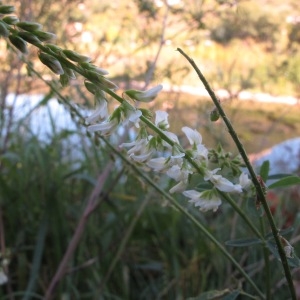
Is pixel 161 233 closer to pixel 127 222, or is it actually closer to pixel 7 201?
pixel 127 222

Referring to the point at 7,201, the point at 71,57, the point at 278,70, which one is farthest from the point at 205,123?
the point at 71,57

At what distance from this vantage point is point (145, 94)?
19.4 inches

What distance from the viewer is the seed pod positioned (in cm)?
46

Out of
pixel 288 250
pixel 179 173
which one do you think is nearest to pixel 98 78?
pixel 179 173

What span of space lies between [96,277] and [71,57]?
108 cm

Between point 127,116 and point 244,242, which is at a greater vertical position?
point 127,116

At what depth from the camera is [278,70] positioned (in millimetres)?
2264

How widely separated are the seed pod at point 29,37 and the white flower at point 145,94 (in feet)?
0.29

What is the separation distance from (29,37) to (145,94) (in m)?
0.11

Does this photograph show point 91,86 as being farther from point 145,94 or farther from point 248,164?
point 248,164

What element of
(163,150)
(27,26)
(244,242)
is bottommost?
(244,242)

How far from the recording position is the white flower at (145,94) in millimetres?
484

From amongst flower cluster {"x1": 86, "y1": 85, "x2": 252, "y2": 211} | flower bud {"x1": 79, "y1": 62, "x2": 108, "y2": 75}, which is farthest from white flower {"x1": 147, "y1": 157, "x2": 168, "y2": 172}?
flower bud {"x1": 79, "y1": 62, "x2": 108, "y2": 75}

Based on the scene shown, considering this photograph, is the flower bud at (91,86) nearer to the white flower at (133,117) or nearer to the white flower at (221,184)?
the white flower at (133,117)
